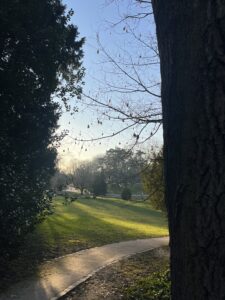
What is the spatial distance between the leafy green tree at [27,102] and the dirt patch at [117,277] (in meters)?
2.53

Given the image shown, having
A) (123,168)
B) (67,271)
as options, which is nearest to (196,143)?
(123,168)

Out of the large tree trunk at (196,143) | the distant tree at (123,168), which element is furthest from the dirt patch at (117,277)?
the large tree trunk at (196,143)

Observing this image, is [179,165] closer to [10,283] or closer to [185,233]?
[185,233]

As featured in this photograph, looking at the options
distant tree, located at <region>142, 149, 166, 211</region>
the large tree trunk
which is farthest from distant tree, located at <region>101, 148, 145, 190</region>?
the large tree trunk

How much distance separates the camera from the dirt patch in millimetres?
9750

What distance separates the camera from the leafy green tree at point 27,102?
1177 cm

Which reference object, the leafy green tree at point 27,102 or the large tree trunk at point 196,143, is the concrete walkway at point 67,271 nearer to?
the leafy green tree at point 27,102

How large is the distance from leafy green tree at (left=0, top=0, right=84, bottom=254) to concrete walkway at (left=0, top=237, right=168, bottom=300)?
4.54 ft

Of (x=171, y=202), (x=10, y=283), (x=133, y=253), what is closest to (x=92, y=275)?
(x=10, y=283)

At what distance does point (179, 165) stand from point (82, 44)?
46.9 feet

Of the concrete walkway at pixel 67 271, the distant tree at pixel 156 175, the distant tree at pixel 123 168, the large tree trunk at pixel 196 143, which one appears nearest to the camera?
the large tree trunk at pixel 196 143

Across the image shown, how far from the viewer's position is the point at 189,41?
6.85 ft

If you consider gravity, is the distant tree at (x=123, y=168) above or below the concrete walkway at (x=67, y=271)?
above

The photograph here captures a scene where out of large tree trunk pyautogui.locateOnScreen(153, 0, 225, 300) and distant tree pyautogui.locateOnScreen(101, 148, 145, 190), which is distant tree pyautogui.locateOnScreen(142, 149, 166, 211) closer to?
distant tree pyautogui.locateOnScreen(101, 148, 145, 190)
